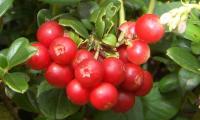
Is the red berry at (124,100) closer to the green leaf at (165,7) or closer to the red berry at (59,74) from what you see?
the red berry at (59,74)

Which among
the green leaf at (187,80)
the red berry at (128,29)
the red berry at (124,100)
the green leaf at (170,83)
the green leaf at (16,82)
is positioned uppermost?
→ the red berry at (128,29)


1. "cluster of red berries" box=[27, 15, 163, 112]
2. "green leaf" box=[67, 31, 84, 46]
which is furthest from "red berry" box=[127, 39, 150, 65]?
"green leaf" box=[67, 31, 84, 46]

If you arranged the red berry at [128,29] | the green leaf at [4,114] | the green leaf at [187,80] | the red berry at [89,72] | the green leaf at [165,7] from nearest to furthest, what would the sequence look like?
1. the red berry at [89,72]
2. the red berry at [128,29]
3. the green leaf at [187,80]
4. the green leaf at [165,7]
5. the green leaf at [4,114]

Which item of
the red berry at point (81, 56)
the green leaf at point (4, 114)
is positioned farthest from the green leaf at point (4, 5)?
the green leaf at point (4, 114)

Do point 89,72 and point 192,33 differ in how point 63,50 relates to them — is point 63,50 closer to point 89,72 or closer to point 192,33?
point 89,72

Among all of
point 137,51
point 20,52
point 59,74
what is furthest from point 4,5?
point 137,51

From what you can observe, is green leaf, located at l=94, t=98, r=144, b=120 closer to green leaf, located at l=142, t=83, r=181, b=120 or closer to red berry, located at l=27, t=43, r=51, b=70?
green leaf, located at l=142, t=83, r=181, b=120

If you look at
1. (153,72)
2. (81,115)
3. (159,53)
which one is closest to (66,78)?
(81,115)
